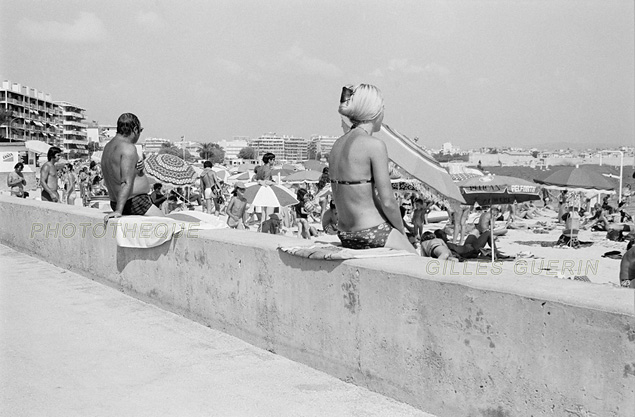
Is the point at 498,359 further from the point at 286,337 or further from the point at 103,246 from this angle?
the point at 103,246

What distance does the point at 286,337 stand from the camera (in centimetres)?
454

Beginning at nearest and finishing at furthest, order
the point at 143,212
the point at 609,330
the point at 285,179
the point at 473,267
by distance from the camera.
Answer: the point at 609,330
the point at 473,267
the point at 143,212
the point at 285,179

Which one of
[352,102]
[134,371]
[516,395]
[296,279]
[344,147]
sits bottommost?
[134,371]

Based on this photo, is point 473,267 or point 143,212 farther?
point 143,212

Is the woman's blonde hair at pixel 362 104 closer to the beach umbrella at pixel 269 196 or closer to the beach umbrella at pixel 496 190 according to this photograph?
the beach umbrella at pixel 269 196

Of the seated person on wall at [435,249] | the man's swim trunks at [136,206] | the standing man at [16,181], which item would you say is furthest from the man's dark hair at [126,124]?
the standing man at [16,181]

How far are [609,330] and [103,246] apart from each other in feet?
18.3

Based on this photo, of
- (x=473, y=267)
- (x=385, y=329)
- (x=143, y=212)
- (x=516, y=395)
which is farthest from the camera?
(x=143, y=212)

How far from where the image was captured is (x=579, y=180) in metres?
16.2

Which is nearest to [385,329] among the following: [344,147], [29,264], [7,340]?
[344,147]

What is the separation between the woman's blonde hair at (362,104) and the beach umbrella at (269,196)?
8672 millimetres

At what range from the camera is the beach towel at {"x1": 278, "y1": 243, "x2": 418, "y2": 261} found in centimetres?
397

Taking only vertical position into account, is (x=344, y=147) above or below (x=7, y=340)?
above

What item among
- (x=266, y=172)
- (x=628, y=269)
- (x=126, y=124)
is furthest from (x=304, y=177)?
(x=628, y=269)
